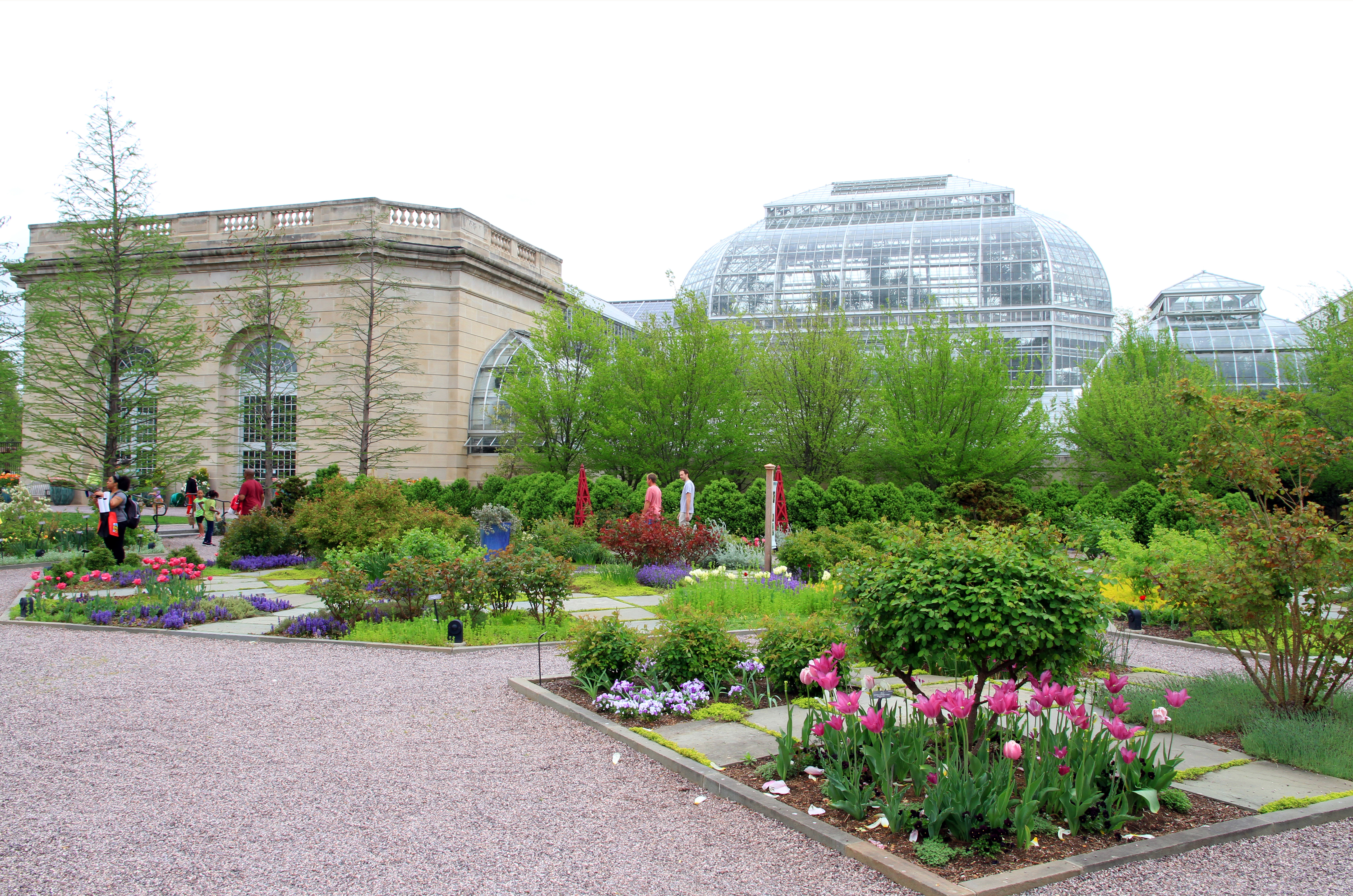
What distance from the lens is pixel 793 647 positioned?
6.33 metres

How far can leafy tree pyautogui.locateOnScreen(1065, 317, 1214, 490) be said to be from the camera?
21.9 meters

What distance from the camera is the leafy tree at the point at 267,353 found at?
25.2 m

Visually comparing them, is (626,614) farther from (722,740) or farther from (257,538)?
(257,538)

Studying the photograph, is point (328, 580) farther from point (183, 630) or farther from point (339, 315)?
point (339, 315)

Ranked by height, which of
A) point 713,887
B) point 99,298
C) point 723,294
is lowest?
point 713,887

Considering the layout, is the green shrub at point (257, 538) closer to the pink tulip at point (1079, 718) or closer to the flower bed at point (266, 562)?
the flower bed at point (266, 562)

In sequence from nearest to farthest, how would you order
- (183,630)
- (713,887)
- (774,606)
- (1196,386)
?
(713,887) → (1196,386) → (183,630) → (774,606)

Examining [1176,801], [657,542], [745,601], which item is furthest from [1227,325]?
[1176,801]

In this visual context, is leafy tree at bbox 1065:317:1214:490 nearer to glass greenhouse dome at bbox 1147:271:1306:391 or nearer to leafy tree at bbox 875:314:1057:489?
leafy tree at bbox 875:314:1057:489

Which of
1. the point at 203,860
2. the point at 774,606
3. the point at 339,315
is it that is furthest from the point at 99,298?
the point at 203,860

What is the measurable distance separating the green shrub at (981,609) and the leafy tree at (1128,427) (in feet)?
60.1

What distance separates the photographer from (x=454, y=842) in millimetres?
3863

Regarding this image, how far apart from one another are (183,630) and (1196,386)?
10.2 m

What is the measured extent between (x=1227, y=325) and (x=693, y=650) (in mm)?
41706
